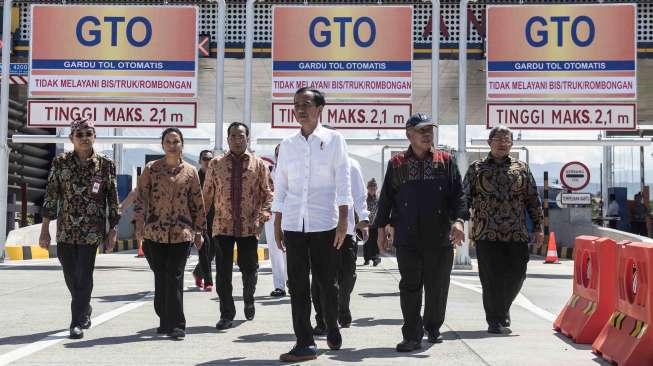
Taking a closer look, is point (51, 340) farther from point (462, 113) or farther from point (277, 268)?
point (462, 113)

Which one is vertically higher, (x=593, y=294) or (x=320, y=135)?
(x=320, y=135)

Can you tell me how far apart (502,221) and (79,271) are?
348 centimetres

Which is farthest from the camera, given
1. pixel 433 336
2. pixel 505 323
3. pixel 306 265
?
pixel 505 323

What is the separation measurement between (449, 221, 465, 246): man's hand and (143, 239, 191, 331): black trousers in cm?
210

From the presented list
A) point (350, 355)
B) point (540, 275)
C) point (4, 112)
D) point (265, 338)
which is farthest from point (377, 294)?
point (4, 112)

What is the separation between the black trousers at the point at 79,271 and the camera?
735 cm

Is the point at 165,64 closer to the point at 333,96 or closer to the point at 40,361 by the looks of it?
the point at 333,96

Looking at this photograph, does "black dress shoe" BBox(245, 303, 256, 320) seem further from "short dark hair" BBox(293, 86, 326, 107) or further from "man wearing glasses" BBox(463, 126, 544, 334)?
"short dark hair" BBox(293, 86, 326, 107)

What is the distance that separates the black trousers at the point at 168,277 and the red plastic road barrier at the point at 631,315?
315 cm

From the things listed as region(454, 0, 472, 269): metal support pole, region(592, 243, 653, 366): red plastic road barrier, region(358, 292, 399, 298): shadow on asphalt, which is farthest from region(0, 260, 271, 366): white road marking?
region(454, 0, 472, 269): metal support pole

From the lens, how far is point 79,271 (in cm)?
736

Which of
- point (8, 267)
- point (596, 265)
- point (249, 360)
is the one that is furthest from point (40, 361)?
point (8, 267)

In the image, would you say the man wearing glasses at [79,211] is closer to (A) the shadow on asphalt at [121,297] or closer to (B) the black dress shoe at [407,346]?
(B) the black dress shoe at [407,346]

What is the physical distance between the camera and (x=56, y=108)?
17266 mm
